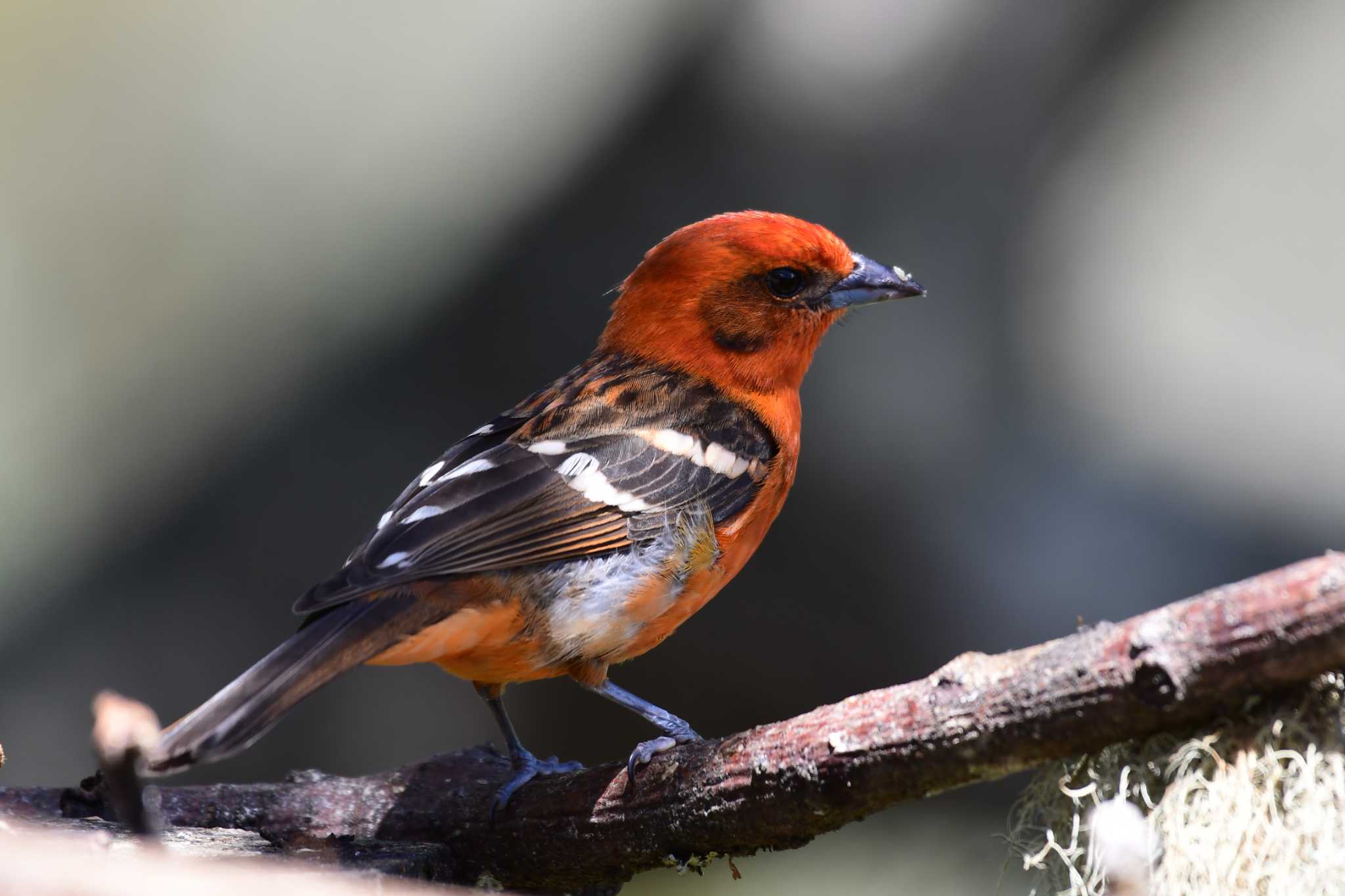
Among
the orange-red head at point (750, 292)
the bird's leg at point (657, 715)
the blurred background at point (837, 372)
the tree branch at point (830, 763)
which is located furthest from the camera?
the blurred background at point (837, 372)

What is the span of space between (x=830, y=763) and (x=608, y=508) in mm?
1352

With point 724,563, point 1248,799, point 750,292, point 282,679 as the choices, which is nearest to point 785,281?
point 750,292

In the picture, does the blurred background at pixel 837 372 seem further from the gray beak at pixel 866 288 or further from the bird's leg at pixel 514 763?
the bird's leg at pixel 514 763

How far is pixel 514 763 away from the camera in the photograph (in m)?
3.86

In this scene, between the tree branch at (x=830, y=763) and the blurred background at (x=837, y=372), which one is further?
the blurred background at (x=837, y=372)

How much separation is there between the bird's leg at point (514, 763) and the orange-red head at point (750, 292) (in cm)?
134

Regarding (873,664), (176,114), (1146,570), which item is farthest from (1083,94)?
(176,114)

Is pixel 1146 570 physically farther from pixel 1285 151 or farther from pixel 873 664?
pixel 1285 151

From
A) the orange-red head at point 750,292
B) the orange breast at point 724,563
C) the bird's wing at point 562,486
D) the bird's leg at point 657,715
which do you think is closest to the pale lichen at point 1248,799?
the bird's leg at point 657,715

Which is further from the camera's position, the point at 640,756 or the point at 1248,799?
the point at 640,756

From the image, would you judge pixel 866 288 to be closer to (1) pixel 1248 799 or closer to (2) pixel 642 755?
(2) pixel 642 755

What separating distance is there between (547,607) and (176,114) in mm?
6061

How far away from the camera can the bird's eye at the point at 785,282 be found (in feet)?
15.3

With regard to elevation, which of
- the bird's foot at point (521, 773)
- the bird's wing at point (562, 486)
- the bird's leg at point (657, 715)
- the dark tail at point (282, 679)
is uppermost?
the bird's wing at point (562, 486)
